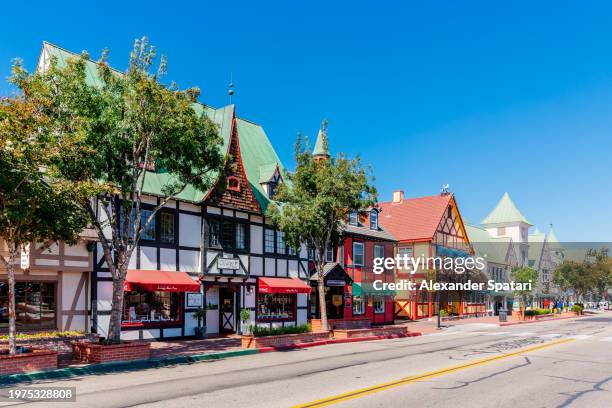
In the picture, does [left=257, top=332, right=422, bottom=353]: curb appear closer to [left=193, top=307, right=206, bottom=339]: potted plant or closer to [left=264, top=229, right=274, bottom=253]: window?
[left=193, top=307, right=206, bottom=339]: potted plant

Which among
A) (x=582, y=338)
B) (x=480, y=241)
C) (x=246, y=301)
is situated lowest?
(x=582, y=338)

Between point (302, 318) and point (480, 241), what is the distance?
153 ft

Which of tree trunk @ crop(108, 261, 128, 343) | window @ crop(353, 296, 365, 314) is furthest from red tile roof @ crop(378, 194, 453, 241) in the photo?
tree trunk @ crop(108, 261, 128, 343)

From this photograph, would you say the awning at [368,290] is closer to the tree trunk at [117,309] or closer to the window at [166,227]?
the window at [166,227]

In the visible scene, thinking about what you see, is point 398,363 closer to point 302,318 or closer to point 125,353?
point 125,353

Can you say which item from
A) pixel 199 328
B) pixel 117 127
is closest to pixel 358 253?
pixel 199 328

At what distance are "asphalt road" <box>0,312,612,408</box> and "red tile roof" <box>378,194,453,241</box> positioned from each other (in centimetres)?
3063

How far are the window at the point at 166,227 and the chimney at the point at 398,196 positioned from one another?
36.7 m

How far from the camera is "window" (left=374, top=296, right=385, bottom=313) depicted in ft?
137

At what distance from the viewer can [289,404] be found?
1155 centimetres

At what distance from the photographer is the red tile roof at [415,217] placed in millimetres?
53781

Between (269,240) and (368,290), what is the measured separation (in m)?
10.5

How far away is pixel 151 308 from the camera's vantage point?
25.6 m

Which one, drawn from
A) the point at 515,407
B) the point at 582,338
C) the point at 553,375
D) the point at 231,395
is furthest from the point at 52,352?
the point at 582,338
